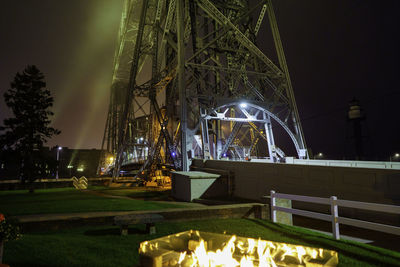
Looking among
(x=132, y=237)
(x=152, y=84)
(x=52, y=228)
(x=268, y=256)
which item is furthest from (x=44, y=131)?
(x=268, y=256)

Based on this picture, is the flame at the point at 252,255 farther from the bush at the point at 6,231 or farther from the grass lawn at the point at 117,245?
the bush at the point at 6,231

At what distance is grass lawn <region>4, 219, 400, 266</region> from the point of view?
4461 mm

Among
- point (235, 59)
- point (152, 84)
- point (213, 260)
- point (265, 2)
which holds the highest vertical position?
point (265, 2)

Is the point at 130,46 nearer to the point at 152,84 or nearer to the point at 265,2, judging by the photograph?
the point at 152,84

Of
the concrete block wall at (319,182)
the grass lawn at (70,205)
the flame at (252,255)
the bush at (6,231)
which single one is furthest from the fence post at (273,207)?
the bush at (6,231)

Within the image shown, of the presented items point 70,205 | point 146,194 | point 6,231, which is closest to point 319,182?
point 6,231

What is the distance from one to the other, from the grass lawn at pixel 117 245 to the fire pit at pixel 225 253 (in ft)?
3.86

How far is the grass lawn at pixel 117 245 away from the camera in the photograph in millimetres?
4461

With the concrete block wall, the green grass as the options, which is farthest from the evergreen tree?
the concrete block wall

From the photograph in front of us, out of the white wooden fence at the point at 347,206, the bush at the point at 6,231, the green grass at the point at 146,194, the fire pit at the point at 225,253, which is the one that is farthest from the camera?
the green grass at the point at 146,194

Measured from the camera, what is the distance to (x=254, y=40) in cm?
2467

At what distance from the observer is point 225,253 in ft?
11.7

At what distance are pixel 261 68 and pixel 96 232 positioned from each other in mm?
20774

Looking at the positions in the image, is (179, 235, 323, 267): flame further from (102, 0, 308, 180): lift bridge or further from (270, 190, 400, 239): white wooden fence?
(102, 0, 308, 180): lift bridge
